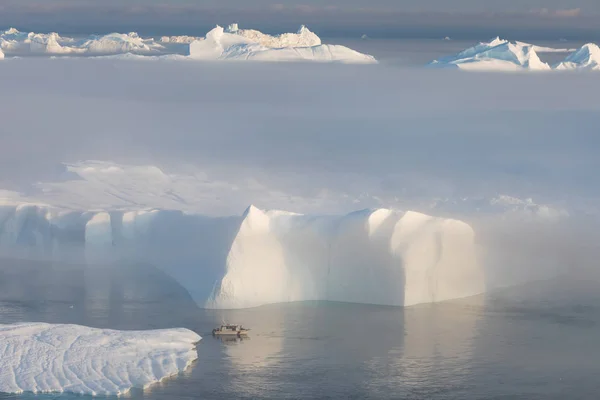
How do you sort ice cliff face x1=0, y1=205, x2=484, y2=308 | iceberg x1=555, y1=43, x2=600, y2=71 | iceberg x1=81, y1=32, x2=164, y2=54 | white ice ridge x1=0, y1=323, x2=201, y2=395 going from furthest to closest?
iceberg x1=81, y1=32, x2=164, y2=54 → iceberg x1=555, y1=43, x2=600, y2=71 → ice cliff face x1=0, y1=205, x2=484, y2=308 → white ice ridge x1=0, y1=323, x2=201, y2=395

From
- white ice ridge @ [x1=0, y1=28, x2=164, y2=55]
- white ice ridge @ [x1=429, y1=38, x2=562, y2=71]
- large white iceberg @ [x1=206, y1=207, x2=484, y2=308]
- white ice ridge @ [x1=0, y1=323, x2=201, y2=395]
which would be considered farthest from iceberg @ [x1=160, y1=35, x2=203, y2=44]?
white ice ridge @ [x1=0, y1=323, x2=201, y2=395]

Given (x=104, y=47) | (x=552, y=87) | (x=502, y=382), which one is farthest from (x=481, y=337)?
(x=104, y=47)

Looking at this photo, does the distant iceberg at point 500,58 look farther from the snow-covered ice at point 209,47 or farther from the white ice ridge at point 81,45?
the white ice ridge at point 81,45

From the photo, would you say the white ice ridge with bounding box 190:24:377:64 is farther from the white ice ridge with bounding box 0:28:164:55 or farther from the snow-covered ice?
the white ice ridge with bounding box 0:28:164:55

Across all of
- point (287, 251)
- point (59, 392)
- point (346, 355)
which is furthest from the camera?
point (287, 251)

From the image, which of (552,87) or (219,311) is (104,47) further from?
(219,311)
